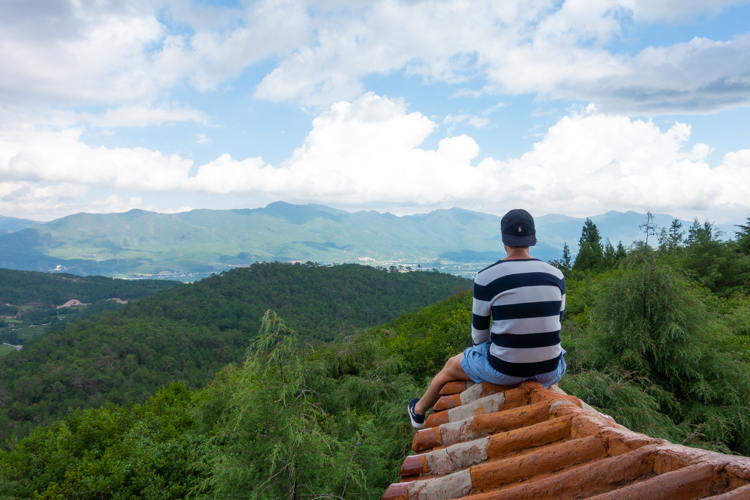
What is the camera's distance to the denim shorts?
251cm

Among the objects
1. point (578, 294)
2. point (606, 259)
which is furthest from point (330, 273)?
point (578, 294)

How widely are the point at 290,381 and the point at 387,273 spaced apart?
230ft

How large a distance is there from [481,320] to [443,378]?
664 mm

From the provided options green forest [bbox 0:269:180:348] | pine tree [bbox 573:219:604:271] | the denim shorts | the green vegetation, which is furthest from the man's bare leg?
the green vegetation

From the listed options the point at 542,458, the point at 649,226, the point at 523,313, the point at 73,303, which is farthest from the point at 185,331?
the point at 73,303

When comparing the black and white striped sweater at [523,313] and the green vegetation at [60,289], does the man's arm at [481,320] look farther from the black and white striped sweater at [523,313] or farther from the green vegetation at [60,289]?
the green vegetation at [60,289]

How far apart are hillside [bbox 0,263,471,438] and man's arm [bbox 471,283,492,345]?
727 centimetres

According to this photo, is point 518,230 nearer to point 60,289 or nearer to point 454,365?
point 454,365

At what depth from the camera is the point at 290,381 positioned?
3150 mm

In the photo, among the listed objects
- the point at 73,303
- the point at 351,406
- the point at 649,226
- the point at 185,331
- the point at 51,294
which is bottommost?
the point at 73,303

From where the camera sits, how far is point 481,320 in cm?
264

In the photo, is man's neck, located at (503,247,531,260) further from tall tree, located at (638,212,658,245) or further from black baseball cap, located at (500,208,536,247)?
tall tree, located at (638,212,658,245)

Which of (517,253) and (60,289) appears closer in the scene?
(517,253)

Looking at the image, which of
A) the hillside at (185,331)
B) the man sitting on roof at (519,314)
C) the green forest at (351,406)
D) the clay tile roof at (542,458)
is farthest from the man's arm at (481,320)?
the hillside at (185,331)
